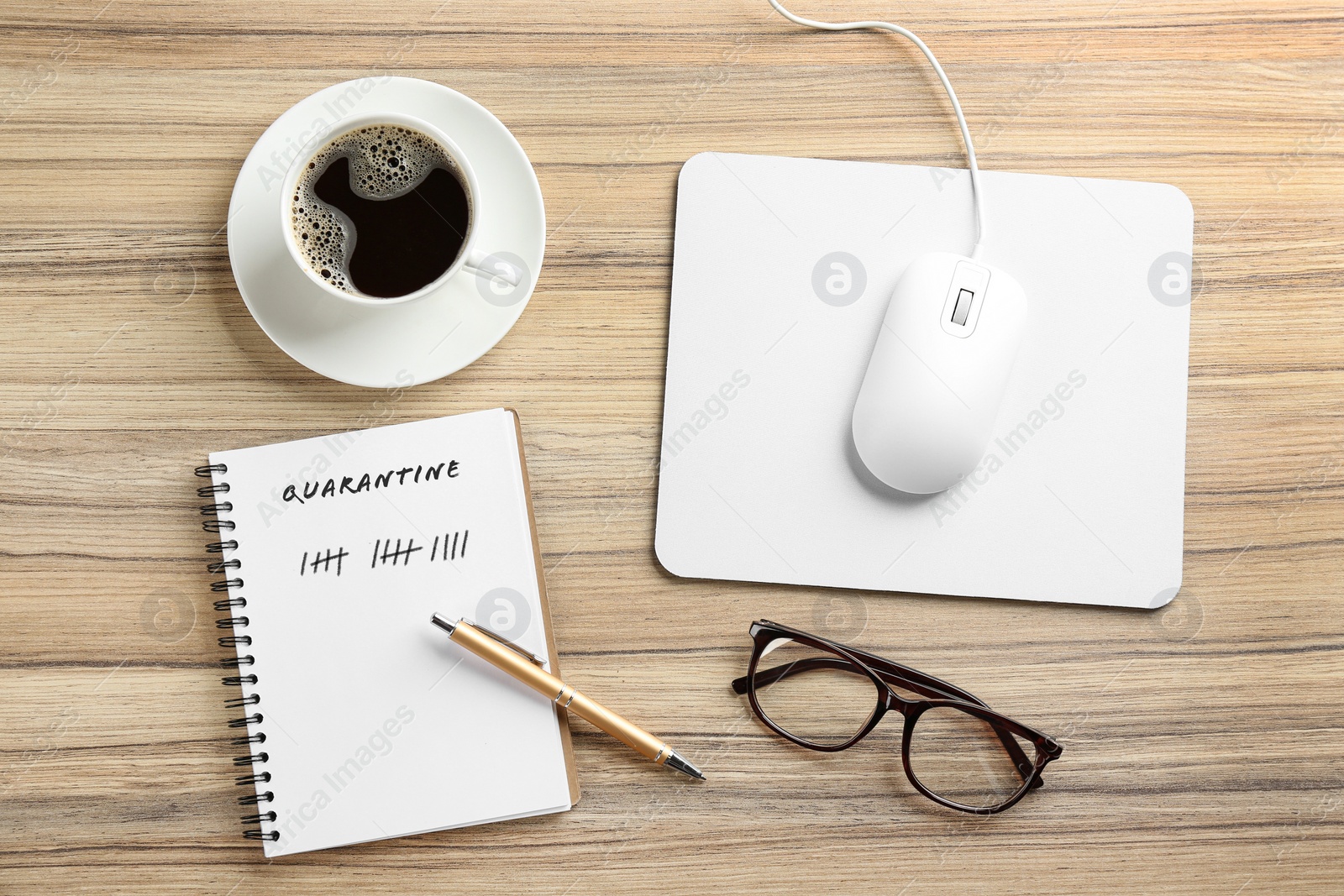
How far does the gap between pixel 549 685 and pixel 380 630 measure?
155 millimetres

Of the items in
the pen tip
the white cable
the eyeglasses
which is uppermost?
the white cable

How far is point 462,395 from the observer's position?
0.75 meters

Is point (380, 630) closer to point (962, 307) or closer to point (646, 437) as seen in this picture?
point (646, 437)

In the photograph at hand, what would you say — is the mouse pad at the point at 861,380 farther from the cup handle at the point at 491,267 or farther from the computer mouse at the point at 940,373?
the cup handle at the point at 491,267

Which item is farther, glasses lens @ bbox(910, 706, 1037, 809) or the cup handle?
glasses lens @ bbox(910, 706, 1037, 809)

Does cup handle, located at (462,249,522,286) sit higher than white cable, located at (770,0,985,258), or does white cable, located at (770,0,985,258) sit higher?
white cable, located at (770,0,985,258)

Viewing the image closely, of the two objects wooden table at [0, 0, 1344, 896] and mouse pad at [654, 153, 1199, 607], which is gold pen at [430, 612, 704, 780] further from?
mouse pad at [654, 153, 1199, 607]

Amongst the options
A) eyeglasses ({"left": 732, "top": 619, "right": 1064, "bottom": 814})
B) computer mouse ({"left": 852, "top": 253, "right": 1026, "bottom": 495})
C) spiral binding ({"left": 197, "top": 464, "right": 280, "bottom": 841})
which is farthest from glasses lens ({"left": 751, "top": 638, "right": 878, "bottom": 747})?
spiral binding ({"left": 197, "top": 464, "right": 280, "bottom": 841})

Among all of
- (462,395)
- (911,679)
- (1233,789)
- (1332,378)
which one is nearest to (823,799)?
(911,679)

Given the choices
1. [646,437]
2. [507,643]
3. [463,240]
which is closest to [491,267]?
[463,240]

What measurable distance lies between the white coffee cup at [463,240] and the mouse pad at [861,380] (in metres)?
0.18

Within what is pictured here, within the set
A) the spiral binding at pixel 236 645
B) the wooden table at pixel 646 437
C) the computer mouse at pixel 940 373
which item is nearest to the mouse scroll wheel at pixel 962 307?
the computer mouse at pixel 940 373

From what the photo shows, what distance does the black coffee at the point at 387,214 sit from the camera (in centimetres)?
66

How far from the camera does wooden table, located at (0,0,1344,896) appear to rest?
736mm
